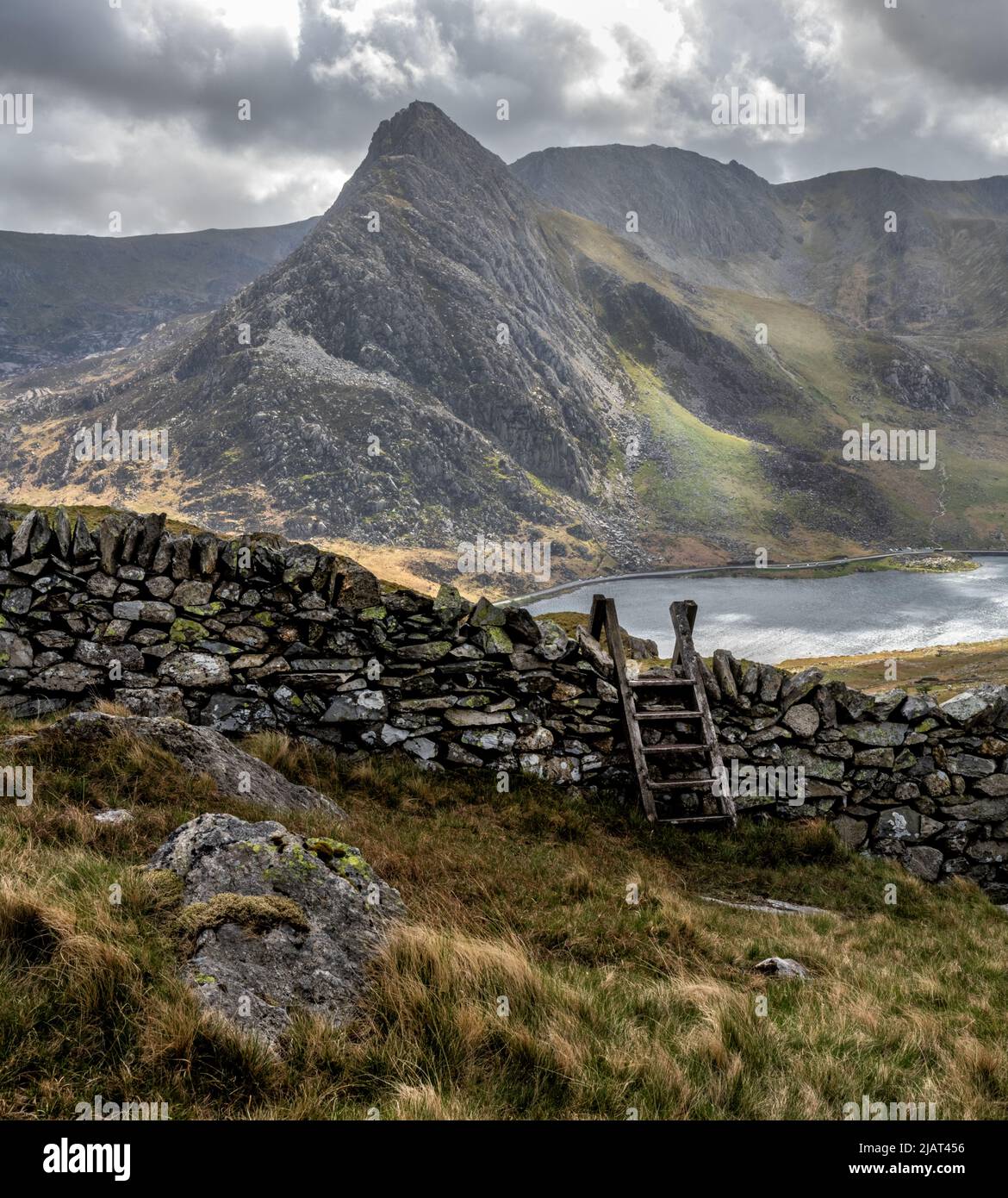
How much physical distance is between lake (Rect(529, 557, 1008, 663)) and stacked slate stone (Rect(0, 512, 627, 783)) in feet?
201

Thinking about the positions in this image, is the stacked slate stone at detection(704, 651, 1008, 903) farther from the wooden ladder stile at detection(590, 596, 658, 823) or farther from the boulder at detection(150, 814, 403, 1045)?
the boulder at detection(150, 814, 403, 1045)

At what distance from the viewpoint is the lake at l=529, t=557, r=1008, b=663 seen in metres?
88.7

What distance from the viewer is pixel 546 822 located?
353 inches

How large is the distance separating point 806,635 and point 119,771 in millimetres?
98686

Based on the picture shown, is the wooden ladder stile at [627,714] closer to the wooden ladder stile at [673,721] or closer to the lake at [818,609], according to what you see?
the wooden ladder stile at [673,721]

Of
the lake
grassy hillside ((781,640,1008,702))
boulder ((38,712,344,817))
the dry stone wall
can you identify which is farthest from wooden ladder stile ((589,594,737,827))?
the lake

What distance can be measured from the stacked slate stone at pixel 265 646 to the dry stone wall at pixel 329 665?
2 cm

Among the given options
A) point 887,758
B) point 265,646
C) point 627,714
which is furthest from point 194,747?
point 887,758

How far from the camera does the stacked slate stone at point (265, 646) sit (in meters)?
9.31

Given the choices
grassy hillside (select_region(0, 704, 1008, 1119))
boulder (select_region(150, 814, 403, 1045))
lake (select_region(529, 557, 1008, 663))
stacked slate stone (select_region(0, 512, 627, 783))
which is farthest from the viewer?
lake (select_region(529, 557, 1008, 663))

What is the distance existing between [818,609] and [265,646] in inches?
4624

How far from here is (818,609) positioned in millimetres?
113938

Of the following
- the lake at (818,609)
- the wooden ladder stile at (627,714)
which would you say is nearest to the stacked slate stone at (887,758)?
the wooden ladder stile at (627,714)

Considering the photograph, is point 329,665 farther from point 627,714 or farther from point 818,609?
point 818,609
